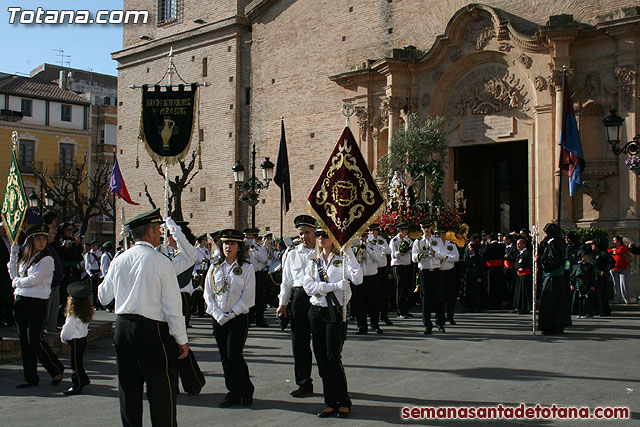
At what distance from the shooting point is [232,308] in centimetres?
759

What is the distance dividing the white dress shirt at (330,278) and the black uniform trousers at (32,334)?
350cm

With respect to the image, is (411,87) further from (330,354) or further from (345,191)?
(330,354)

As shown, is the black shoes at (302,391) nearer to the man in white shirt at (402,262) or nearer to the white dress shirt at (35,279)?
the white dress shirt at (35,279)

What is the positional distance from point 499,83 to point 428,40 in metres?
3.79

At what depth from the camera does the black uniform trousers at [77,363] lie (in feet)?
27.2

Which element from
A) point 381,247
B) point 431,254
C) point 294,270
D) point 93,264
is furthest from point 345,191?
point 93,264

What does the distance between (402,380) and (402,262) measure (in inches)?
298

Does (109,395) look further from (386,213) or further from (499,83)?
(499,83)

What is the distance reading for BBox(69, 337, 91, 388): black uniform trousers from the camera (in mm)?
8281

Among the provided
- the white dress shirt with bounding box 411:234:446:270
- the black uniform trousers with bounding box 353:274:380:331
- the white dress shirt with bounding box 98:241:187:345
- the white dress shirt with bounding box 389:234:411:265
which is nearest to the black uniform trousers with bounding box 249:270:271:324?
the black uniform trousers with bounding box 353:274:380:331

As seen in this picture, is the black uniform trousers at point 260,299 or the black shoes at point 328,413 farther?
the black uniform trousers at point 260,299

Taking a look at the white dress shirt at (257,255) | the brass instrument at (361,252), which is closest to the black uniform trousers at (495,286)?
the brass instrument at (361,252)

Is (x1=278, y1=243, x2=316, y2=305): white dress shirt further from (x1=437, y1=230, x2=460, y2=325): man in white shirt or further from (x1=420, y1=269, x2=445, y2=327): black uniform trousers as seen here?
(x1=437, y1=230, x2=460, y2=325): man in white shirt

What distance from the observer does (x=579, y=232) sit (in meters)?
18.7
